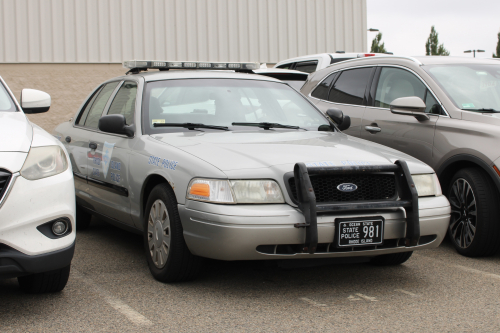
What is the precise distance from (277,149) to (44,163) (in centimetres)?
154

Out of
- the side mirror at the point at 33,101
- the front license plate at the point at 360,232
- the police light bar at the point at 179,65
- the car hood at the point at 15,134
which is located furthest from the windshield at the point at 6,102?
the front license plate at the point at 360,232

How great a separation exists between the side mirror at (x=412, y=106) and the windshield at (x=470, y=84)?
311mm

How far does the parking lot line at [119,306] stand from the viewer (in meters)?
3.56

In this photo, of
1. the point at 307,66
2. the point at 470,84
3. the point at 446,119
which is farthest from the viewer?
the point at 307,66

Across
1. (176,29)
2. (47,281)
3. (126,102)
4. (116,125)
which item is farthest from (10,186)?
(176,29)

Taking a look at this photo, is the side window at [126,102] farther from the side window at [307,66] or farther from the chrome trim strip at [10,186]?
the side window at [307,66]

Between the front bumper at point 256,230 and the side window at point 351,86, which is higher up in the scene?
the side window at point 351,86

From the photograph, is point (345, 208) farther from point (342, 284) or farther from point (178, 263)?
point (178, 263)

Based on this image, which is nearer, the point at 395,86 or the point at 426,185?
the point at 426,185

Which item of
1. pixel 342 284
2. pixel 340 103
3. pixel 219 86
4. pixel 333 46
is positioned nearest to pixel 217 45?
pixel 333 46

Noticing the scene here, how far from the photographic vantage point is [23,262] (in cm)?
336

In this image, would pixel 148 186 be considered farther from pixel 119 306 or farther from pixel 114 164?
pixel 119 306

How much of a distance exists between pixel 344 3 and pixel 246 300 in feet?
59.8

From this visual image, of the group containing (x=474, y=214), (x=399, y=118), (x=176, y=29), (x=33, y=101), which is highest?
(x=176, y=29)
